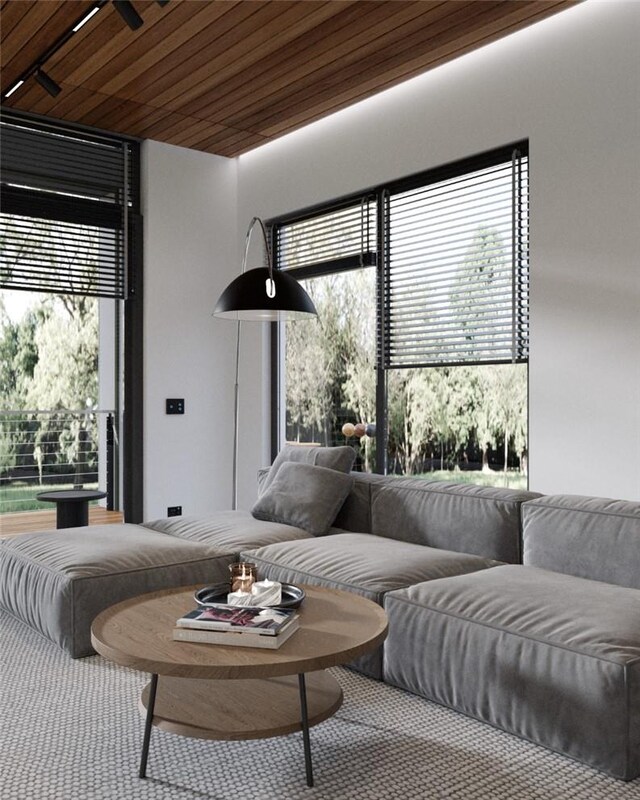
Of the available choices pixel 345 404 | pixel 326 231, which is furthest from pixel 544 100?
pixel 345 404

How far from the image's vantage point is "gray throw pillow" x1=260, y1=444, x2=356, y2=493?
13.0 feet

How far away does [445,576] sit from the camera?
A: 2.88 metres

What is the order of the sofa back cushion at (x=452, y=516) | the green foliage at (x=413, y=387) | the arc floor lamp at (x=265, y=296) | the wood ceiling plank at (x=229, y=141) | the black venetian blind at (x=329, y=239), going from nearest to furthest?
the sofa back cushion at (x=452, y=516)
the arc floor lamp at (x=265, y=296)
the green foliage at (x=413, y=387)
the black venetian blind at (x=329, y=239)
the wood ceiling plank at (x=229, y=141)

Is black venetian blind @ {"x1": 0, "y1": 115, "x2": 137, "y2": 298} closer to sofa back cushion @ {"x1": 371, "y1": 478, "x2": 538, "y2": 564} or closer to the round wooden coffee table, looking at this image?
sofa back cushion @ {"x1": 371, "y1": 478, "x2": 538, "y2": 564}

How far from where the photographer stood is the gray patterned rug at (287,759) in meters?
1.98

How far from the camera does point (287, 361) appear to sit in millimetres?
5352

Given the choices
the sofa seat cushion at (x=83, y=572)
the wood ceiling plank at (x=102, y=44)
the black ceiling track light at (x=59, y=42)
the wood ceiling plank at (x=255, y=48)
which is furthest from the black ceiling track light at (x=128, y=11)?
the sofa seat cushion at (x=83, y=572)

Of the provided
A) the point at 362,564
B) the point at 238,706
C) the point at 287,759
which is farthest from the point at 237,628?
the point at 362,564

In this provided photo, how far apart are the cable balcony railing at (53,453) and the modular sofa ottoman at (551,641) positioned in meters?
3.25

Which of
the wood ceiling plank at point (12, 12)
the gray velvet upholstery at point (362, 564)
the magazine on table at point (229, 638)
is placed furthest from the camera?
the wood ceiling plank at point (12, 12)

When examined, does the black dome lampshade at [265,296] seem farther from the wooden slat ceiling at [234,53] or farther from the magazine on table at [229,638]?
the magazine on table at [229,638]

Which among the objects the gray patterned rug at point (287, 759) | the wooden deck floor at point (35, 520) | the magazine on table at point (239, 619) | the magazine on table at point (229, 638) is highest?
the magazine on table at point (239, 619)

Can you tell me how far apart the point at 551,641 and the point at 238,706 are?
0.89 m

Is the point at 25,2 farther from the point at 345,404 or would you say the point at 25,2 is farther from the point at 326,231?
the point at 345,404
